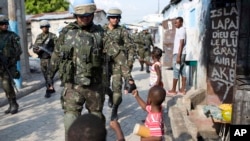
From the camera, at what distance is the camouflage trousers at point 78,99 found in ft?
11.1

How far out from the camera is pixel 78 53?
3398 mm

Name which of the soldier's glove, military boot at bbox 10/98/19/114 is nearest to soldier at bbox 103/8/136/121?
the soldier's glove

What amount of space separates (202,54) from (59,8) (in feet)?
90.1

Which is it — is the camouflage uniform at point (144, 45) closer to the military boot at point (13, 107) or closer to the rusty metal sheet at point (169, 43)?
the rusty metal sheet at point (169, 43)

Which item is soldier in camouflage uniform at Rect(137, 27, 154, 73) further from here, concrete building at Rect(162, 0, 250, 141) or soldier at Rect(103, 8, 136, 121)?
soldier at Rect(103, 8, 136, 121)

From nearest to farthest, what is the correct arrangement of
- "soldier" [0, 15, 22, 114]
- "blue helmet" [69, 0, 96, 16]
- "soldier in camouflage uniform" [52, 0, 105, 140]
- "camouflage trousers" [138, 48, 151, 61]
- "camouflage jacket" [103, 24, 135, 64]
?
"blue helmet" [69, 0, 96, 16]
"soldier in camouflage uniform" [52, 0, 105, 140]
"camouflage jacket" [103, 24, 135, 64]
"soldier" [0, 15, 22, 114]
"camouflage trousers" [138, 48, 151, 61]

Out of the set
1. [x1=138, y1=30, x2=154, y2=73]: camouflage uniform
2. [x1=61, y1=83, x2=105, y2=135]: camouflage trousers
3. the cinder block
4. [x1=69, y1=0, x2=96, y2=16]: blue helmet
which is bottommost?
the cinder block

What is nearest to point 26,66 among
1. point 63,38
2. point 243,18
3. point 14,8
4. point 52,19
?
point 14,8

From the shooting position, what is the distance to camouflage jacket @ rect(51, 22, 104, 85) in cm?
338

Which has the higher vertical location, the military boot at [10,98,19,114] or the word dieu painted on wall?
the word dieu painted on wall

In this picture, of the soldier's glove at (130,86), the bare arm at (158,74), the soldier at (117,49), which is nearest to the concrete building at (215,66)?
the bare arm at (158,74)

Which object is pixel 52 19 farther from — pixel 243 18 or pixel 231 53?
pixel 243 18

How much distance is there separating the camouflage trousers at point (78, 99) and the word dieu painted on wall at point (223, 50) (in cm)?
222

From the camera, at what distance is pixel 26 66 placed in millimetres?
9359
